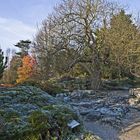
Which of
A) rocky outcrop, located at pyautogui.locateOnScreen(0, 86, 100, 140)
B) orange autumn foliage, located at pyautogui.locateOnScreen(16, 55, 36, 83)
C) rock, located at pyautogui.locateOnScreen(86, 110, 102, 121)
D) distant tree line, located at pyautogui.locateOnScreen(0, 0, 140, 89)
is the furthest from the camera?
orange autumn foliage, located at pyautogui.locateOnScreen(16, 55, 36, 83)

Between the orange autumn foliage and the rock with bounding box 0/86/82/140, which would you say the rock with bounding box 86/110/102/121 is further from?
the orange autumn foliage

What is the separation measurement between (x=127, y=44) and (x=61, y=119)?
49.2 ft

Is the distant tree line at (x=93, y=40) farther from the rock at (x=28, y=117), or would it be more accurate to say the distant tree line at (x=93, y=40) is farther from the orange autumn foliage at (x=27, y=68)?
the rock at (x=28, y=117)

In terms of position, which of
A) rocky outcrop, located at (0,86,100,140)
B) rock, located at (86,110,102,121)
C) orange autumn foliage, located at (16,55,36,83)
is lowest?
rock, located at (86,110,102,121)

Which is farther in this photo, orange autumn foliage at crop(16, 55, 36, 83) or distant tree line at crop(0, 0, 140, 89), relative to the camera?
orange autumn foliage at crop(16, 55, 36, 83)

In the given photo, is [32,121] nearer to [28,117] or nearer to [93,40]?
[28,117]

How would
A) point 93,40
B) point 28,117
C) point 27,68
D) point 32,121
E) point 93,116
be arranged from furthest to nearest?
point 27,68, point 93,40, point 93,116, point 28,117, point 32,121

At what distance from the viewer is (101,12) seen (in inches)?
966

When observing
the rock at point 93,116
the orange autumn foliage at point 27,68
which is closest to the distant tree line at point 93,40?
the orange autumn foliage at point 27,68

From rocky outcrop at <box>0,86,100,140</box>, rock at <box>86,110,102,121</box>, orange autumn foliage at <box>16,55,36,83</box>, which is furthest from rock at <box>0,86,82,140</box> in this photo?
orange autumn foliage at <box>16,55,36,83</box>

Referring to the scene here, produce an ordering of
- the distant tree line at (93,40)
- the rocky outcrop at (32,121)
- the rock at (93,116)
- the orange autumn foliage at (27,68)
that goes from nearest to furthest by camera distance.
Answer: the rocky outcrop at (32,121), the rock at (93,116), the distant tree line at (93,40), the orange autumn foliage at (27,68)

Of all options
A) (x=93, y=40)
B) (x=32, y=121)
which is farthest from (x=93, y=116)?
(x=93, y=40)

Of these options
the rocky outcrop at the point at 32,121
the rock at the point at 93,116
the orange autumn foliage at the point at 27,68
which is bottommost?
the rock at the point at 93,116

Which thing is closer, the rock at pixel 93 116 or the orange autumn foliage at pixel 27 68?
the rock at pixel 93 116
